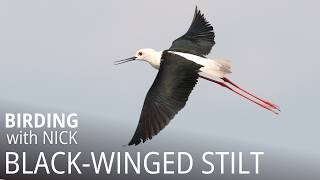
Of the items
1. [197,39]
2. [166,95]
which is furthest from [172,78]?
[197,39]

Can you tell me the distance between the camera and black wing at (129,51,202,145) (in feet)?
26.7

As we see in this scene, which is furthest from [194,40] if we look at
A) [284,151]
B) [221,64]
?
[284,151]

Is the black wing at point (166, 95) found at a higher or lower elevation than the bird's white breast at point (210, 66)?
lower

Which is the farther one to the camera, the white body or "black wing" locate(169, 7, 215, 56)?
"black wing" locate(169, 7, 215, 56)

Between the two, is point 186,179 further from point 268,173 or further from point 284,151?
point 284,151

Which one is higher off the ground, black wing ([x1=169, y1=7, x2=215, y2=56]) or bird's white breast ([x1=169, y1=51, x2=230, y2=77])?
black wing ([x1=169, y1=7, x2=215, y2=56])

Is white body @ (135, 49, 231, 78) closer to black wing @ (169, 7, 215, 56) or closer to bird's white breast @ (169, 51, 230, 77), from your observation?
bird's white breast @ (169, 51, 230, 77)

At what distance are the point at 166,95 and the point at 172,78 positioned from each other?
26cm

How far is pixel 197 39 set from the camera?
10125 millimetres

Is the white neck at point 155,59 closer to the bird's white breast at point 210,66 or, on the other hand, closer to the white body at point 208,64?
the white body at point 208,64

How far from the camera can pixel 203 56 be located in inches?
370

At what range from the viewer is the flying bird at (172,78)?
8.20m

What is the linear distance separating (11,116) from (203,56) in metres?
6.90

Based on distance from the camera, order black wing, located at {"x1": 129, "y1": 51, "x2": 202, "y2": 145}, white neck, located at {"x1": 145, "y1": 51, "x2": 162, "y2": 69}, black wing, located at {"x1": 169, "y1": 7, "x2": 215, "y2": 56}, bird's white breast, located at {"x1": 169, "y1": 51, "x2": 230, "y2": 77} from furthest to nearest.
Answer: black wing, located at {"x1": 169, "y1": 7, "x2": 215, "y2": 56}, white neck, located at {"x1": 145, "y1": 51, "x2": 162, "y2": 69}, bird's white breast, located at {"x1": 169, "y1": 51, "x2": 230, "y2": 77}, black wing, located at {"x1": 129, "y1": 51, "x2": 202, "y2": 145}
